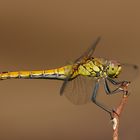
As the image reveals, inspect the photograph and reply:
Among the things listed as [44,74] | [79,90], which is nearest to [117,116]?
[79,90]

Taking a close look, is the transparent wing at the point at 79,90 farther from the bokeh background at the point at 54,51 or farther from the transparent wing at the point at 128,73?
the bokeh background at the point at 54,51

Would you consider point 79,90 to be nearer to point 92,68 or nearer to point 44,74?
point 92,68

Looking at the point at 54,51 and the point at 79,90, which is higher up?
the point at 54,51

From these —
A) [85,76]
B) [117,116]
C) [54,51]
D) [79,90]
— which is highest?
[54,51]

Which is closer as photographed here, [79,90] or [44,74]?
[79,90]

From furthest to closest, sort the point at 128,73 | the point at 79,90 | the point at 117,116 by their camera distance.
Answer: the point at 128,73, the point at 79,90, the point at 117,116

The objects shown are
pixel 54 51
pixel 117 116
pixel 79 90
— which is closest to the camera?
pixel 117 116

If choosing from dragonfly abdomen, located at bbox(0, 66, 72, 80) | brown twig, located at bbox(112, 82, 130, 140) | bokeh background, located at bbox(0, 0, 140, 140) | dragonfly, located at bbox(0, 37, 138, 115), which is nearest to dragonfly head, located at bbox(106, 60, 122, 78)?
dragonfly, located at bbox(0, 37, 138, 115)

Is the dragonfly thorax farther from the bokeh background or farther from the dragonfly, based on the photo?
the bokeh background
